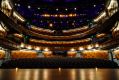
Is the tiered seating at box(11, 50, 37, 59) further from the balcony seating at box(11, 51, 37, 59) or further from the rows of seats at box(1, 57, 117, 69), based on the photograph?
the rows of seats at box(1, 57, 117, 69)

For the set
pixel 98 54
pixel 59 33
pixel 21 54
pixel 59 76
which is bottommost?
pixel 59 76

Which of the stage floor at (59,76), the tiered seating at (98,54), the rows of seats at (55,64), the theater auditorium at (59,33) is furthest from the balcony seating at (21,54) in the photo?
the stage floor at (59,76)

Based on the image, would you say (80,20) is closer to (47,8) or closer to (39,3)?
(47,8)

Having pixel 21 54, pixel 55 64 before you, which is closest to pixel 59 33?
pixel 21 54

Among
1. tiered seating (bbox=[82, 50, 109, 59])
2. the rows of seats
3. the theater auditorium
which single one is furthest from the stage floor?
tiered seating (bbox=[82, 50, 109, 59])

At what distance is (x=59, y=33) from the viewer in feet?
113

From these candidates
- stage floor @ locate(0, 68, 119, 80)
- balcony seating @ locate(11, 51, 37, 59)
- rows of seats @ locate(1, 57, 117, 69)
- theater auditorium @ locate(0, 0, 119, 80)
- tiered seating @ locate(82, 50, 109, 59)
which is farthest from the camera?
tiered seating @ locate(82, 50, 109, 59)

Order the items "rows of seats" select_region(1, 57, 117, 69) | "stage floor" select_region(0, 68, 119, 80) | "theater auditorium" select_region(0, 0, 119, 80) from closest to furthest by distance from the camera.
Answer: "stage floor" select_region(0, 68, 119, 80) → "rows of seats" select_region(1, 57, 117, 69) → "theater auditorium" select_region(0, 0, 119, 80)

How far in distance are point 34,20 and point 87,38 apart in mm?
16178

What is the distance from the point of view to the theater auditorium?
1598 cm

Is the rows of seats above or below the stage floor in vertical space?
above

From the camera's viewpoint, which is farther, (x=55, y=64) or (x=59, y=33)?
(x=59, y=33)

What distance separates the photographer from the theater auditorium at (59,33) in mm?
15981

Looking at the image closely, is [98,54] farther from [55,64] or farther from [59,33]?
[55,64]
